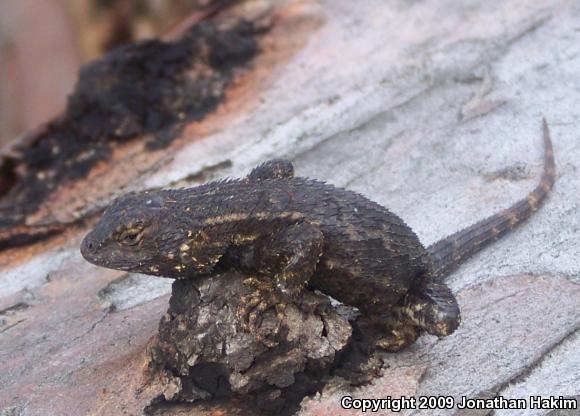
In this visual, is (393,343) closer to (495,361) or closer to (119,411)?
(495,361)

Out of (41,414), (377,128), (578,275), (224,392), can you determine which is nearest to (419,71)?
(377,128)

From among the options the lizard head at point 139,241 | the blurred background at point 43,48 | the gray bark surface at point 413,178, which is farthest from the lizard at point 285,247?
the blurred background at point 43,48

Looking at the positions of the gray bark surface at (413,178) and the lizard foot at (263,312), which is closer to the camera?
the lizard foot at (263,312)

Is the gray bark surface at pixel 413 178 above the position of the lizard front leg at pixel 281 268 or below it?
below
